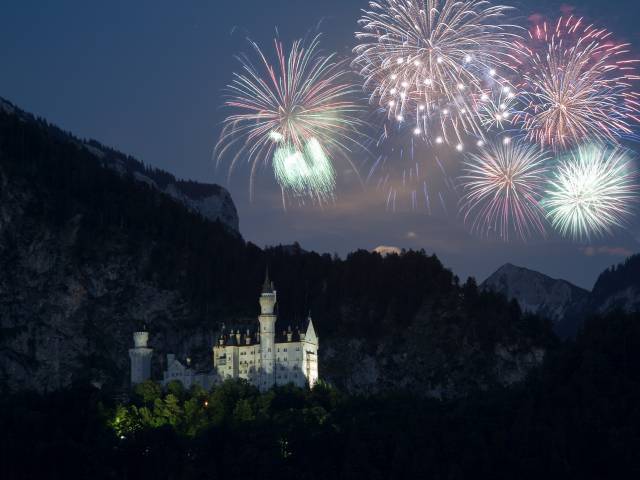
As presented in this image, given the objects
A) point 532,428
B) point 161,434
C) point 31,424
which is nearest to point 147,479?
point 161,434

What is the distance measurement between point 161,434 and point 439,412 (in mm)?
41761

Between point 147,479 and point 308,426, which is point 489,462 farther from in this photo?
point 147,479

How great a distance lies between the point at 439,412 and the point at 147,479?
45.4 meters

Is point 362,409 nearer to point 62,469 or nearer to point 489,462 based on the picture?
point 489,462

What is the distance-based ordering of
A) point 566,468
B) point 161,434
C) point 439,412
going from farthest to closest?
point 439,412 → point 161,434 → point 566,468

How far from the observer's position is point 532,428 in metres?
179

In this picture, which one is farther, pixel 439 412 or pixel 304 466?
pixel 439 412

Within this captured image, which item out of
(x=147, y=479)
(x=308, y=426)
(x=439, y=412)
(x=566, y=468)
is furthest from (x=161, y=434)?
(x=566, y=468)

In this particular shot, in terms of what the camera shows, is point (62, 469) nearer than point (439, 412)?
Yes

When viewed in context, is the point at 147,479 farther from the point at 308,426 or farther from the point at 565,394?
the point at 565,394

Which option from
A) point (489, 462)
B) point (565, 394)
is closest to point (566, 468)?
point (489, 462)

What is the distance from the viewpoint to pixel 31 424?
187875 millimetres

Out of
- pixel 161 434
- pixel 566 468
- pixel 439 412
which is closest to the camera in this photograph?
pixel 566 468

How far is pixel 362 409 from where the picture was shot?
7805 inches
